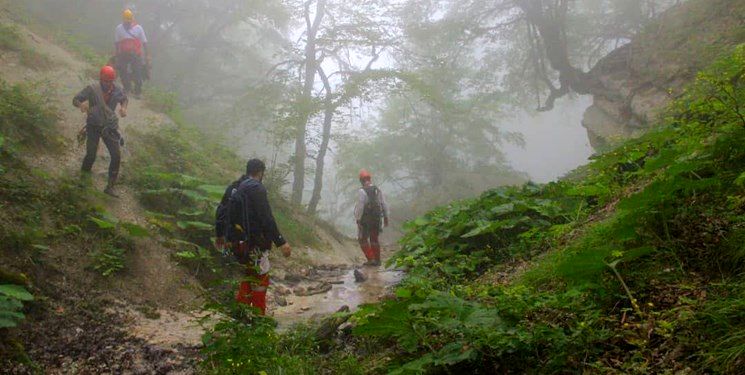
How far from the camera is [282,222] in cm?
1182

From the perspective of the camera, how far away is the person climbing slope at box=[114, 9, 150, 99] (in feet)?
41.4

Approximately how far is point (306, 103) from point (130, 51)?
5.59 meters

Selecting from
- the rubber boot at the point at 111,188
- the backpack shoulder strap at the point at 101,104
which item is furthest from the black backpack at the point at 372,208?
the backpack shoulder strap at the point at 101,104

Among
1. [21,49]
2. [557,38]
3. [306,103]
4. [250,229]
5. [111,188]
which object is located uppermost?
[557,38]

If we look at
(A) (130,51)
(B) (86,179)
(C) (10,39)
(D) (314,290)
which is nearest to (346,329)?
(D) (314,290)

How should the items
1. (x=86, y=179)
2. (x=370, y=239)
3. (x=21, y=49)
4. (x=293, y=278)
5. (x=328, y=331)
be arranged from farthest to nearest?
(x=21, y=49), (x=370, y=239), (x=293, y=278), (x=86, y=179), (x=328, y=331)

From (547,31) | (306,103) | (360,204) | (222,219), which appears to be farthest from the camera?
(547,31)

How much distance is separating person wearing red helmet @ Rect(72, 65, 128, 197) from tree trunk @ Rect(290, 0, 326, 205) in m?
7.93

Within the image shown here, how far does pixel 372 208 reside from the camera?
981 centimetres

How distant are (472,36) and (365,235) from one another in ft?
43.0

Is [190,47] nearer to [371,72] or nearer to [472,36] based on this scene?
[371,72]

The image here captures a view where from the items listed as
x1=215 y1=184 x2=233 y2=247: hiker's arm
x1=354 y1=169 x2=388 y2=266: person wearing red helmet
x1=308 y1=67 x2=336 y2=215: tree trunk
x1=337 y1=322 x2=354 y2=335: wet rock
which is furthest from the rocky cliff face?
x1=215 y1=184 x2=233 y2=247: hiker's arm

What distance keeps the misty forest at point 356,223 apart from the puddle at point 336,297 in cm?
8

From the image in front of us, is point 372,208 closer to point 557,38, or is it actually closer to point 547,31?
point 547,31
